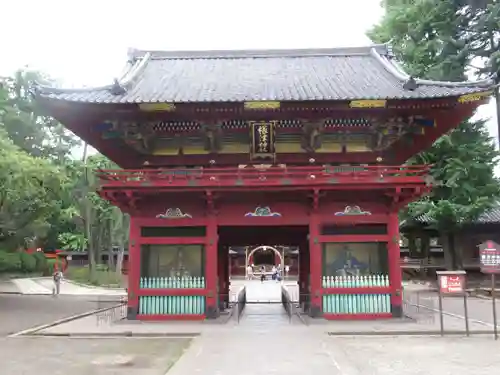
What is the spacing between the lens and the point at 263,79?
66.7ft

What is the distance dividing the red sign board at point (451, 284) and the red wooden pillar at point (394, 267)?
3.27 metres

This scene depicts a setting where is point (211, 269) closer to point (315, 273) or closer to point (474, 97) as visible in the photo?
point (315, 273)

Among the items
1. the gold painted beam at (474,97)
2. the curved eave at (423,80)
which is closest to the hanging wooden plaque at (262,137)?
the curved eave at (423,80)

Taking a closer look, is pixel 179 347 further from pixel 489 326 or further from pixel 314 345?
pixel 489 326

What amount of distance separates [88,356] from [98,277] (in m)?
33.3

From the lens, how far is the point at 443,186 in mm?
31141

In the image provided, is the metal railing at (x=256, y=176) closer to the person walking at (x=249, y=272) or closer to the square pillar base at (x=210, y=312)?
the square pillar base at (x=210, y=312)

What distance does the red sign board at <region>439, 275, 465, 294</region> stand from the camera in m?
12.9

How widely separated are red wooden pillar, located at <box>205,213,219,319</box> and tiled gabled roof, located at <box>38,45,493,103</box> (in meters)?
4.20

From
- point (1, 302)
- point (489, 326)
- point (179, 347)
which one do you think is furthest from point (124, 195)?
point (1, 302)

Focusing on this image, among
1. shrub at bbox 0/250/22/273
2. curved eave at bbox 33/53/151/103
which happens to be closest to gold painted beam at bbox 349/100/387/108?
curved eave at bbox 33/53/151/103

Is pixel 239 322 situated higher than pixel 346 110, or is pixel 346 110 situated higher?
pixel 346 110

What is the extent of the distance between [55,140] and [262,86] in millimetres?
28674

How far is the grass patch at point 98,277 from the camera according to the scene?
41.8 metres
